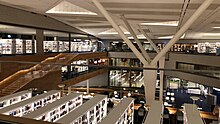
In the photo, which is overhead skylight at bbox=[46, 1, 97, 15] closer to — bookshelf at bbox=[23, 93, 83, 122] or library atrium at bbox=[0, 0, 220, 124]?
→ library atrium at bbox=[0, 0, 220, 124]

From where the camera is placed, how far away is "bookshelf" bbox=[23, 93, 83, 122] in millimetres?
6010

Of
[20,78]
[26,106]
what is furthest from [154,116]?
[20,78]

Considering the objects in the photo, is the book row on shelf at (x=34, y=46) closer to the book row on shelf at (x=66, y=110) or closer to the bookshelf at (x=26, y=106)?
the book row on shelf at (x=66, y=110)

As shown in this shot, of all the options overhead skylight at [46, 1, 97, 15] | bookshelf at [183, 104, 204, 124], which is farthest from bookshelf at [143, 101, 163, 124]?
overhead skylight at [46, 1, 97, 15]

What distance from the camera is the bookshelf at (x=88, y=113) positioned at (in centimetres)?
581

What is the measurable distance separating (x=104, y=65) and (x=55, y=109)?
3.85 metres

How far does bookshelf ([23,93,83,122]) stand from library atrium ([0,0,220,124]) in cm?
3

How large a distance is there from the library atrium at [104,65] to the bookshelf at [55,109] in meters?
0.03

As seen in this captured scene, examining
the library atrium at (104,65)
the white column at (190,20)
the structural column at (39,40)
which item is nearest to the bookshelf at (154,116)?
the library atrium at (104,65)

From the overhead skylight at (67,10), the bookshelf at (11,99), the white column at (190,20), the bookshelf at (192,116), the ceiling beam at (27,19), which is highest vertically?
the overhead skylight at (67,10)

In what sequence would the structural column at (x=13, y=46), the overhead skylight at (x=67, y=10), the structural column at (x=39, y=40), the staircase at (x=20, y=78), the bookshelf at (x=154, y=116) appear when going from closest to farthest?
the bookshelf at (x=154, y=116) → the staircase at (x=20, y=78) → the structural column at (x=13, y=46) → the overhead skylight at (x=67, y=10) → the structural column at (x=39, y=40)

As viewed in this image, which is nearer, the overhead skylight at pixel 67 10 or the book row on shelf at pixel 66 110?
the book row on shelf at pixel 66 110

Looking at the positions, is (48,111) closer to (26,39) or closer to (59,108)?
(59,108)

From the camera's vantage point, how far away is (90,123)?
23.6ft
